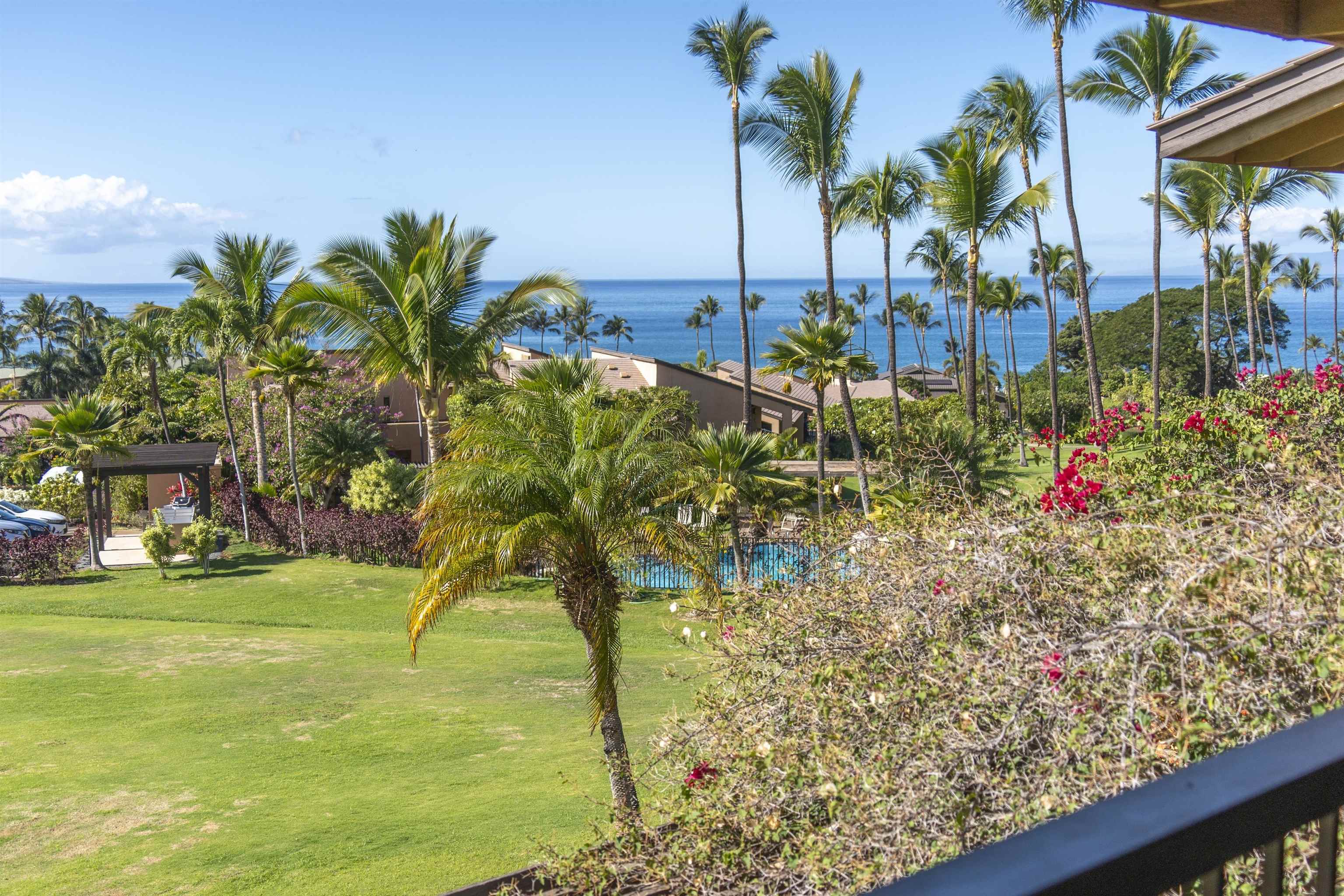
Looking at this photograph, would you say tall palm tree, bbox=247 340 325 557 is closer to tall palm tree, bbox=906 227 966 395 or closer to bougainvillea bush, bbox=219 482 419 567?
bougainvillea bush, bbox=219 482 419 567

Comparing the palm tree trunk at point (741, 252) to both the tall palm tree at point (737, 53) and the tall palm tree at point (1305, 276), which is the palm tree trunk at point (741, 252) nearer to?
the tall palm tree at point (737, 53)

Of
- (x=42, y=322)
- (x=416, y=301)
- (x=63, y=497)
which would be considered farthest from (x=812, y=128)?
(x=42, y=322)

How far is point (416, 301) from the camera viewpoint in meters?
22.8

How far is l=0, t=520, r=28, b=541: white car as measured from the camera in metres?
27.6

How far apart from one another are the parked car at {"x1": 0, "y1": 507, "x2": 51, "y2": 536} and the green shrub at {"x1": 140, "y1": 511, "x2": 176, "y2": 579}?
5.45m

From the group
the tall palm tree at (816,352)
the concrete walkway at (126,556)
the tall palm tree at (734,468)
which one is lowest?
the concrete walkway at (126,556)

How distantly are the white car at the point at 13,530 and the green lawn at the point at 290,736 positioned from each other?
4.27 meters

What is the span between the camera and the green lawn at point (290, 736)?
34.2ft

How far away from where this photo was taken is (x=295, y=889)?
9711mm

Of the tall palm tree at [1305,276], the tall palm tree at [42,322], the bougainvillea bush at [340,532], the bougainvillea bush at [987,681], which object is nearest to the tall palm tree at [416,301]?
the bougainvillea bush at [340,532]

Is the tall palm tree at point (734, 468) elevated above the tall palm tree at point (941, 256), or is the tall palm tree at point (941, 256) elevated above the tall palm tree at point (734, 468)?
the tall palm tree at point (941, 256)

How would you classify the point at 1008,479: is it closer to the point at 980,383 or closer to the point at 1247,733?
the point at 1247,733

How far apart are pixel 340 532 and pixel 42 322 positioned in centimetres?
8220

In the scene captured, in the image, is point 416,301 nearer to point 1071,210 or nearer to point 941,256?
point 1071,210
